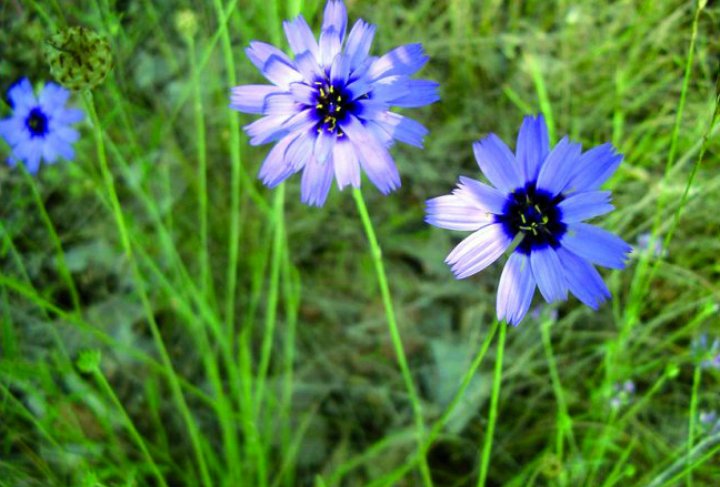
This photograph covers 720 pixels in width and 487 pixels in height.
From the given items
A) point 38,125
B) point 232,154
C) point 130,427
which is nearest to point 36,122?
point 38,125

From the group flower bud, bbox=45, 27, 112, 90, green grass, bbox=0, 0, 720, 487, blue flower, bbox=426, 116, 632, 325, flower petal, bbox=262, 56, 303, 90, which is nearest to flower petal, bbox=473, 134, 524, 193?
blue flower, bbox=426, 116, 632, 325

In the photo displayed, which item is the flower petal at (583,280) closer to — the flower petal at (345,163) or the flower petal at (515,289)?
the flower petal at (515,289)

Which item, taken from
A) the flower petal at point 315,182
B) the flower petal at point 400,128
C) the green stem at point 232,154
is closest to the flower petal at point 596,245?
the flower petal at point 400,128

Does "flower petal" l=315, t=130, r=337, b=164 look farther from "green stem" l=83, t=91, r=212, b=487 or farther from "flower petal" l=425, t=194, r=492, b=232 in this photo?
"green stem" l=83, t=91, r=212, b=487

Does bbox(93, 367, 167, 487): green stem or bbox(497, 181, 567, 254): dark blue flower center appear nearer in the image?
bbox(497, 181, 567, 254): dark blue flower center

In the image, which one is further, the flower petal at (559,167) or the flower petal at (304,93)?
the flower petal at (304,93)

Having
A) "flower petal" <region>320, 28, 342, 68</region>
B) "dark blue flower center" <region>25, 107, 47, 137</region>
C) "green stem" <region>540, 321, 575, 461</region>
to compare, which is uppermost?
"dark blue flower center" <region>25, 107, 47, 137</region>

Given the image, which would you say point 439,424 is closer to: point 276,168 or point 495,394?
point 495,394
